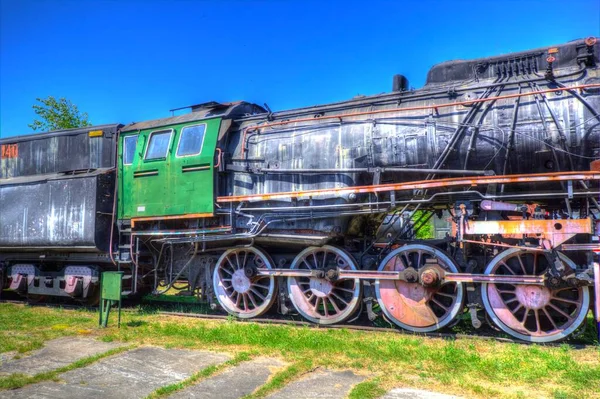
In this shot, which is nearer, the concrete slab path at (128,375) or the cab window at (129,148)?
the concrete slab path at (128,375)

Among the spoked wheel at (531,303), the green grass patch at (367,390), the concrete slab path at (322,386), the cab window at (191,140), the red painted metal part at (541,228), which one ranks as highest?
the cab window at (191,140)

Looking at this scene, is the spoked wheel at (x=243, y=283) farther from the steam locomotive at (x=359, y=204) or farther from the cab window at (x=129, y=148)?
the cab window at (x=129, y=148)

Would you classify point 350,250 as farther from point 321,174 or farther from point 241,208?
point 241,208

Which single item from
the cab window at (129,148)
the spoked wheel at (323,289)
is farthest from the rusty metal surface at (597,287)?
the cab window at (129,148)

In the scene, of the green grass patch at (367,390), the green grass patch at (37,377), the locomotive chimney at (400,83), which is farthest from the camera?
the locomotive chimney at (400,83)

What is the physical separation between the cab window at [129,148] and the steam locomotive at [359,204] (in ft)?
0.12

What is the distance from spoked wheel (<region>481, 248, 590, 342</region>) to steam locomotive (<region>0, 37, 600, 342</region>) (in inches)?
1.1

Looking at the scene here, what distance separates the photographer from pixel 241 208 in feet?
29.1

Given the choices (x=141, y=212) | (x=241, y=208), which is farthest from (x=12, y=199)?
(x=241, y=208)

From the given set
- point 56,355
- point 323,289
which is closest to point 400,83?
point 323,289

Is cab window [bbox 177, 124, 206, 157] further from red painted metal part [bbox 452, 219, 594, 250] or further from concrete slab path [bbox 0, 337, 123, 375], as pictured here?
red painted metal part [bbox 452, 219, 594, 250]

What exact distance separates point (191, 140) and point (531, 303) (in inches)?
256

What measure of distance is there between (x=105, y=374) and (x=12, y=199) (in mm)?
7312

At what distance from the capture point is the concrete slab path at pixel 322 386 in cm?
477
